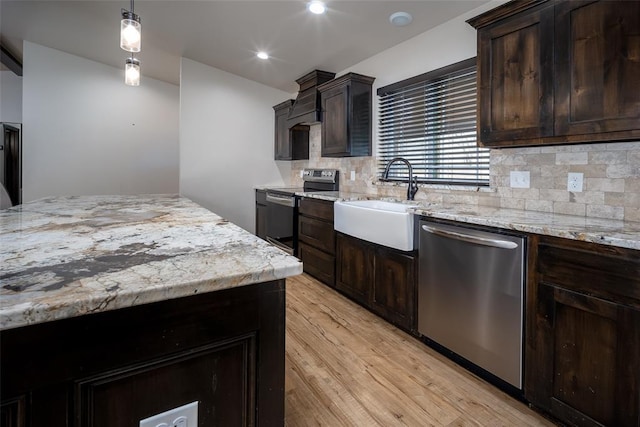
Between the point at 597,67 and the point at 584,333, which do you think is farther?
the point at 597,67

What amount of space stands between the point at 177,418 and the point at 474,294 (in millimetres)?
1589

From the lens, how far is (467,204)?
8.31ft

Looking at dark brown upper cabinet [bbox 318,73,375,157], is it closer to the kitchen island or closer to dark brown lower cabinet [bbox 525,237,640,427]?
dark brown lower cabinet [bbox 525,237,640,427]

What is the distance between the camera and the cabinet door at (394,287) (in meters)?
2.28

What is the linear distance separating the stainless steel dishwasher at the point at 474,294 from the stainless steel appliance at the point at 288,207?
194 centimetres

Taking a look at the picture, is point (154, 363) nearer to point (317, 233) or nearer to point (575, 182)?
point (575, 182)

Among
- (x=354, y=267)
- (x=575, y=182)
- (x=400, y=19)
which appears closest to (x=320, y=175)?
(x=354, y=267)

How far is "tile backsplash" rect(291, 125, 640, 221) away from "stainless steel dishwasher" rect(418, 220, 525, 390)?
0.61 metres

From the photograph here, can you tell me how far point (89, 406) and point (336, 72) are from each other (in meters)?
4.09

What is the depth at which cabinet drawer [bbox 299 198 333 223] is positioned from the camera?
3195 mm

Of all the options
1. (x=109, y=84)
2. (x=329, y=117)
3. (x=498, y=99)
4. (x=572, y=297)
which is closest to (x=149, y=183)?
(x=109, y=84)

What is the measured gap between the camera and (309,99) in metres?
4.12

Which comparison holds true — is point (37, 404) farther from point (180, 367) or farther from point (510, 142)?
point (510, 142)

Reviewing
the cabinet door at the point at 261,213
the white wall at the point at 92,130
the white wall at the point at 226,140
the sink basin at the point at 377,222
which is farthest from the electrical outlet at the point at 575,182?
the white wall at the point at 92,130
